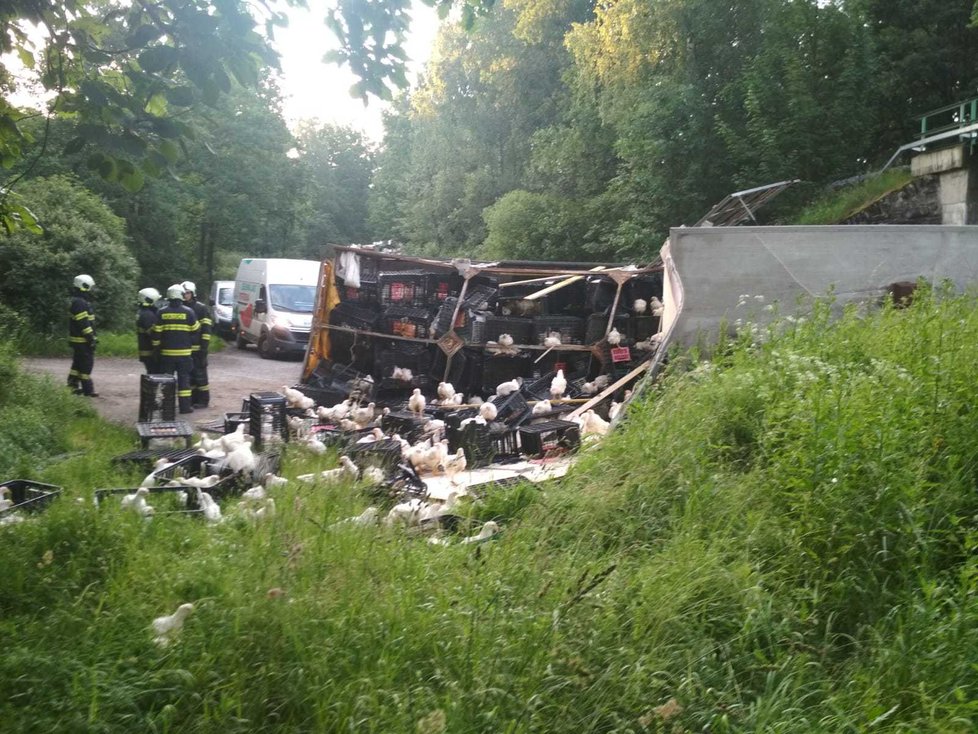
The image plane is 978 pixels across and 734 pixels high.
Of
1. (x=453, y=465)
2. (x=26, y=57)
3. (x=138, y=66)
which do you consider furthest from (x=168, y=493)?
(x=26, y=57)

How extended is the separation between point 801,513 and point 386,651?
235cm

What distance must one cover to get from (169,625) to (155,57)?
3055 mm

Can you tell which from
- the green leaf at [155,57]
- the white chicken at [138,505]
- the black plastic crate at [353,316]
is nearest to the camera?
the green leaf at [155,57]

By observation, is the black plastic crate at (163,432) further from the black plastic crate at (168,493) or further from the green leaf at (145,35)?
the green leaf at (145,35)

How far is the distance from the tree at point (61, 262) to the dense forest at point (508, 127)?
0.05m

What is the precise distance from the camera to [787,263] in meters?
9.71

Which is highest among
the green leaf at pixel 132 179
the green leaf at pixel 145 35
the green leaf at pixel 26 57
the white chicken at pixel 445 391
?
the green leaf at pixel 26 57

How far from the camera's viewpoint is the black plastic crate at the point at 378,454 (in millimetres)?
7504

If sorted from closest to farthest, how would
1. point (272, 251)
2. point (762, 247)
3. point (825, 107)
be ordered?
point (762, 247), point (825, 107), point (272, 251)

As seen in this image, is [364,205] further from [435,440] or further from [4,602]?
[4,602]

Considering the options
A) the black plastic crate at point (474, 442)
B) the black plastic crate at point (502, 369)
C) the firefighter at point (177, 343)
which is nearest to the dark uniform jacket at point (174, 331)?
the firefighter at point (177, 343)

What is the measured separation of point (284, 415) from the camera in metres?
9.34

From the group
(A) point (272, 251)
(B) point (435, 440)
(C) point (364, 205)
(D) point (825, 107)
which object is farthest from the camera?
(C) point (364, 205)

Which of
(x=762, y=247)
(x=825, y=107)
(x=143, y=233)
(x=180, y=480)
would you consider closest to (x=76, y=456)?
(x=180, y=480)
